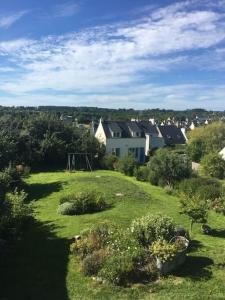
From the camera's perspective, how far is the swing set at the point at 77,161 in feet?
145

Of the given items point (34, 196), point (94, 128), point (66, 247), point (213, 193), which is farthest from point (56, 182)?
point (94, 128)

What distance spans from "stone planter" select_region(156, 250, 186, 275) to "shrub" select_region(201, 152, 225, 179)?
89.7 feet

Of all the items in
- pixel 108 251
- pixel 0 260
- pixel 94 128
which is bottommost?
pixel 0 260

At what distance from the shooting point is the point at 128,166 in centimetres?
4197

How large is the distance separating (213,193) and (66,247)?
1499 centimetres

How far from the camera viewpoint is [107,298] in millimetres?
11938

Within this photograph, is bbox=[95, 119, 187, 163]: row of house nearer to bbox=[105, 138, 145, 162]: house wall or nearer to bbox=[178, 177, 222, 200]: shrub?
bbox=[105, 138, 145, 162]: house wall

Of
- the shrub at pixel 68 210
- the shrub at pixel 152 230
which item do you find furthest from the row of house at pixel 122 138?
the shrub at pixel 152 230

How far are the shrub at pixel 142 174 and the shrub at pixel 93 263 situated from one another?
954 inches

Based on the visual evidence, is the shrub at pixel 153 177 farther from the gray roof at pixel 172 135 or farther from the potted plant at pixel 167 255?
the gray roof at pixel 172 135

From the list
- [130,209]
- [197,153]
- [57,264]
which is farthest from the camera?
[197,153]

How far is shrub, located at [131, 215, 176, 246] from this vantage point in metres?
14.5

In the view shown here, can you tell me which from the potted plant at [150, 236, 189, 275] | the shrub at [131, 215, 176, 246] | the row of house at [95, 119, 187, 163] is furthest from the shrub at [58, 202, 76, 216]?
the row of house at [95, 119, 187, 163]

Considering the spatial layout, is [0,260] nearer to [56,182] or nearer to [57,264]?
[57,264]
